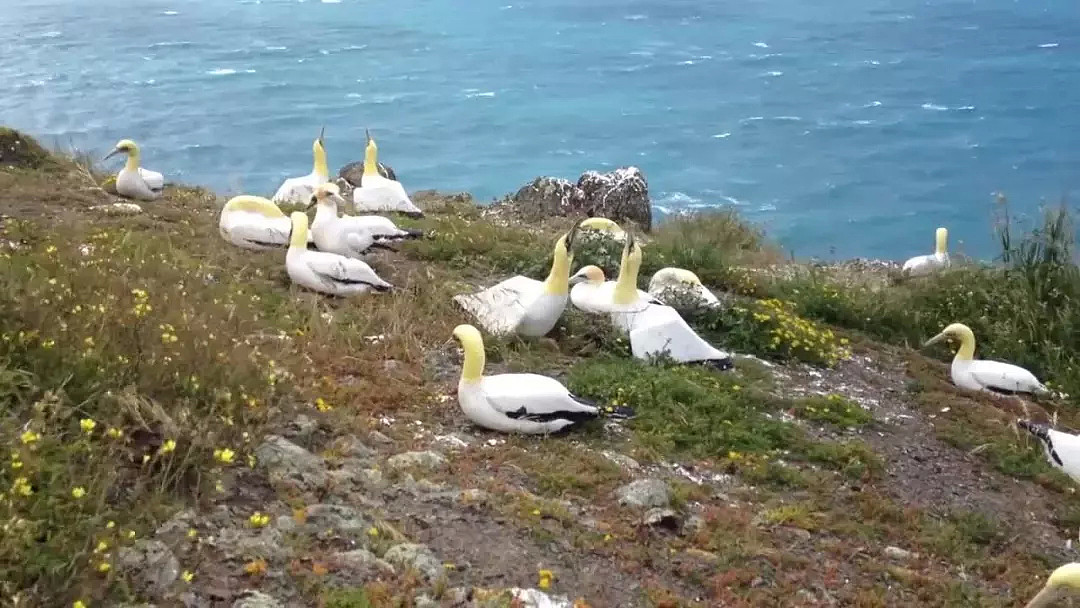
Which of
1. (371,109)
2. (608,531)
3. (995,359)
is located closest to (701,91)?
(371,109)

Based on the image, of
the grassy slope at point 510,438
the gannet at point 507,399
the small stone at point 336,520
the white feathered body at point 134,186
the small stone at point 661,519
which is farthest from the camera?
the white feathered body at point 134,186

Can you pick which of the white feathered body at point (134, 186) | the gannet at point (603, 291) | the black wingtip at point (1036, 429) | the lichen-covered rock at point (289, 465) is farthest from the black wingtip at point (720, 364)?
the white feathered body at point (134, 186)

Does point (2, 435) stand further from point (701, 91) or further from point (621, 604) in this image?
point (701, 91)

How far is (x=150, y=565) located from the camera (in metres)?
3.40

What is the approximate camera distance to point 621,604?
13.0ft

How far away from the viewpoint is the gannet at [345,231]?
8.24 m

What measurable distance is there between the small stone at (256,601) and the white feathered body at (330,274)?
13.2ft

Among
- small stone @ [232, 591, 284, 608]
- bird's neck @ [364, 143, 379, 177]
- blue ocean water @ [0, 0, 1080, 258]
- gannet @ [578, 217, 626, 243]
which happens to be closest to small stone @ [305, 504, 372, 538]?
small stone @ [232, 591, 284, 608]

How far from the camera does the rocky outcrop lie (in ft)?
44.9

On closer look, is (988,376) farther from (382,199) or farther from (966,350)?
(382,199)

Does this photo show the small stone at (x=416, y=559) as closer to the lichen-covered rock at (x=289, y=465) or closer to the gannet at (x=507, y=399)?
the lichen-covered rock at (x=289, y=465)

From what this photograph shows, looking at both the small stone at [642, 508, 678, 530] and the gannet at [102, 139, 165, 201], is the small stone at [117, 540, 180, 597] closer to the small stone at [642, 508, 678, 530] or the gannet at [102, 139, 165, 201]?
the small stone at [642, 508, 678, 530]

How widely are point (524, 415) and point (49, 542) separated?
2.73 metres

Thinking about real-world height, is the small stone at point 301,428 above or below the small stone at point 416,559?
above
